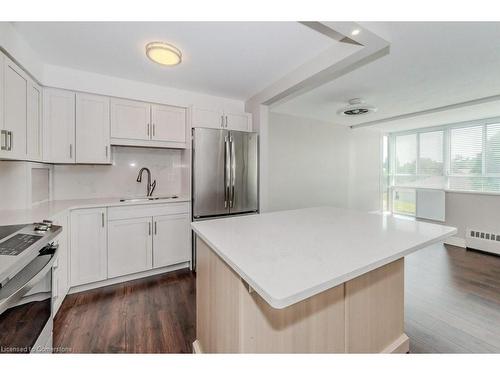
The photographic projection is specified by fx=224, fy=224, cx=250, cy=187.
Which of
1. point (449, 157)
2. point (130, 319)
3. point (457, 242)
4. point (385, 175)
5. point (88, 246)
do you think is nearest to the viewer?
point (130, 319)

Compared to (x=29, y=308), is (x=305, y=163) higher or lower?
higher

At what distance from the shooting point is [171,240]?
2740mm

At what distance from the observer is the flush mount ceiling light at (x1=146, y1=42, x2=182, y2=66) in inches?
73.6

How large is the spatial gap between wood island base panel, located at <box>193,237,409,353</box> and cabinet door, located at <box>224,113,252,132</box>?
80.1 inches

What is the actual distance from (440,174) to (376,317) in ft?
15.8

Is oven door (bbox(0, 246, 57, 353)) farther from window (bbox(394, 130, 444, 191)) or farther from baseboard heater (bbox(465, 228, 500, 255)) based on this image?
window (bbox(394, 130, 444, 191))

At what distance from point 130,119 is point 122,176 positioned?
0.78 meters

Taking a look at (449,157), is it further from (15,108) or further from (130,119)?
(15,108)

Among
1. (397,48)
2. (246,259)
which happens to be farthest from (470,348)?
(397,48)

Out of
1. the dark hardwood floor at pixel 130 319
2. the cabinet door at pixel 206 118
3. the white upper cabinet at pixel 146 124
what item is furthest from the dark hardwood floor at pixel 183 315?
the cabinet door at pixel 206 118

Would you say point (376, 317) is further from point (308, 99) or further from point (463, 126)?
point (463, 126)

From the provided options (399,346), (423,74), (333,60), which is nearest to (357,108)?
(423,74)

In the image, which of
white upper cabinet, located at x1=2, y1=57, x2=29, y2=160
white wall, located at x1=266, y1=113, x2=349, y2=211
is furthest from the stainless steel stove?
white wall, located at x1=266, y1=113, x2=349, y2=211

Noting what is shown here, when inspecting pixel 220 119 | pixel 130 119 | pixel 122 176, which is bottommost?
pixel 122 176
